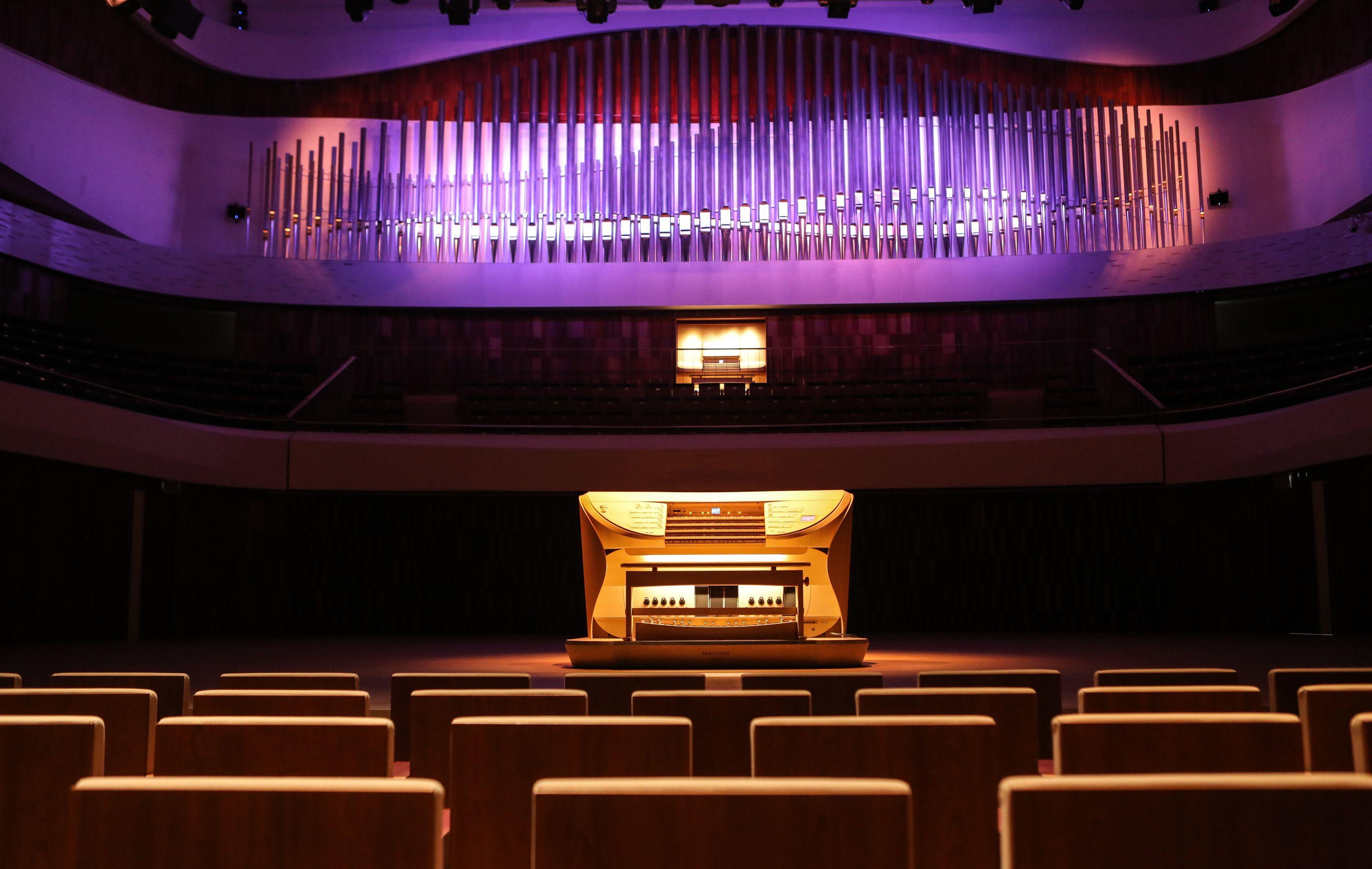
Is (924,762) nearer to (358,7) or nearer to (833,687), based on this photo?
(833,687)

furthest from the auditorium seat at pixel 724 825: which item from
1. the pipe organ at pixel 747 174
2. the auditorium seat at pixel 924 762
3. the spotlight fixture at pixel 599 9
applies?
the pipe organ at pixel 747 174

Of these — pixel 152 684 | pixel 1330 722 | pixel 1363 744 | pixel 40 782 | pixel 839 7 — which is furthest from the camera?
pixel 839 7

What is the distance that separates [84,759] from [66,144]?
1094 centimetres

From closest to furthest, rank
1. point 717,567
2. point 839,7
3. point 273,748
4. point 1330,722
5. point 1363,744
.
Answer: point 1363,744, point 273,748, point 1330,722, point 717,567, point 839,7

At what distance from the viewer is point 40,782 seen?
1.57 meters

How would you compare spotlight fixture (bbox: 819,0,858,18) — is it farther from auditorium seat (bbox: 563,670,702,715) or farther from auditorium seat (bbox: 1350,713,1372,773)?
auditorium seat (bbox: 1350,713,1372,773)

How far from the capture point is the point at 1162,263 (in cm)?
1134

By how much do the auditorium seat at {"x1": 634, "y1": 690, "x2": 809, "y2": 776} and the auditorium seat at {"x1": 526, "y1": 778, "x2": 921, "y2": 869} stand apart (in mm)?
1182

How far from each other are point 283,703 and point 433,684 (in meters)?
0.52

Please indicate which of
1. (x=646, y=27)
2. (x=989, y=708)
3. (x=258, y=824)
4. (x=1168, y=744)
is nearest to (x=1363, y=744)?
(x=1168, y=744)

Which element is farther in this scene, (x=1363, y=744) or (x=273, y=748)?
(x=273, y=748)

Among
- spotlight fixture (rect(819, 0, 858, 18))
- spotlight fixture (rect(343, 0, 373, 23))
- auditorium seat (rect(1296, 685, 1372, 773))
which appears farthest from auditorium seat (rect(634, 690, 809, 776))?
spotlight fixture (rect(343, 0, 373, 23))

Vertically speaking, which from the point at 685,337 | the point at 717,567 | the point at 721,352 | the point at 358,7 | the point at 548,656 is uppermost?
the point at 358,7

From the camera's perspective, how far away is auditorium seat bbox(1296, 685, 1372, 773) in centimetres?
219
